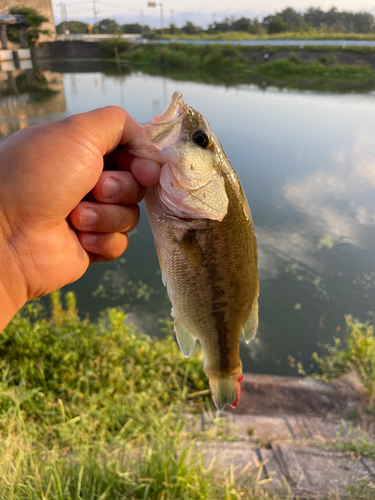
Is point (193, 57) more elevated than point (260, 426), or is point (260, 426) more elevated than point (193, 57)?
point (193, 57)

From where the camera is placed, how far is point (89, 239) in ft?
5.51

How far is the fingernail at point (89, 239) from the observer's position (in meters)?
1.68

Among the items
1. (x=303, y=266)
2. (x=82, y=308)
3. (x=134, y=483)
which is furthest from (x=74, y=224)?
(x=303, y=266)

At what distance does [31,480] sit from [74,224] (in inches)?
79.5

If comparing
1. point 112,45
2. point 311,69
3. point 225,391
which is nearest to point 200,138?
point 225,391

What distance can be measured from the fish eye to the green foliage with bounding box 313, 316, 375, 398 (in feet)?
13.7

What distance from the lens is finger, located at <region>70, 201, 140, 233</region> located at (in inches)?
61.0

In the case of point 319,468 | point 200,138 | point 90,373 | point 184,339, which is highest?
point 200,138

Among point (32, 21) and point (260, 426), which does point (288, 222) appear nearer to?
point (260, 426)

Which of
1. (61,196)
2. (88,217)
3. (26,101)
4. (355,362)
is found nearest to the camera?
(61,196)

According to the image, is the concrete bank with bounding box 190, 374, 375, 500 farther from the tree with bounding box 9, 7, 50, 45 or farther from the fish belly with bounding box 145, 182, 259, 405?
the tree with bounding box 9, 7, 50, 45

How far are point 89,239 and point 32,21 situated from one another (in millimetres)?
42274

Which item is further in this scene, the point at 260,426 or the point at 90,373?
the point at 260,426

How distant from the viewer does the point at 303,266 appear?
765cm
